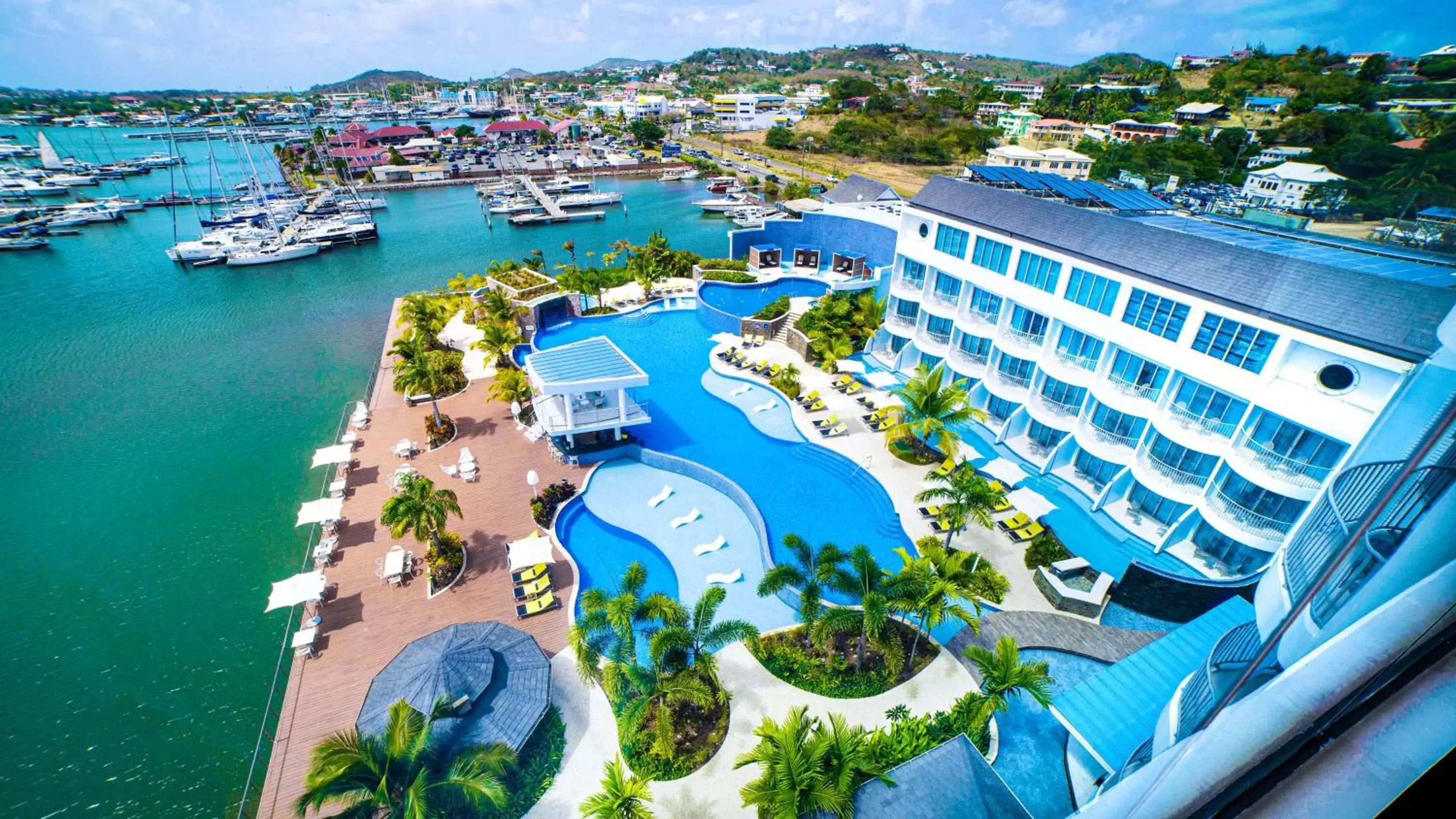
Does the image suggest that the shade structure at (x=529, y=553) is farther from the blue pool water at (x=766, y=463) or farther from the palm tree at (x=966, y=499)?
the palm tree at (x=966, y=499)

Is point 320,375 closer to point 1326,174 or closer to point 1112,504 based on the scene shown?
point 1112,504

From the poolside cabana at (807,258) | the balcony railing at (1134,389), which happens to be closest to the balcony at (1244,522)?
the balcony railing at (1134,389)

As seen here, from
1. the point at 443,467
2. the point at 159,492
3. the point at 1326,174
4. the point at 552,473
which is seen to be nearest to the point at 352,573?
the point at 443,467

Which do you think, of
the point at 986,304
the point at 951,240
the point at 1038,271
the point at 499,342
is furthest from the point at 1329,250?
the point at 499,342

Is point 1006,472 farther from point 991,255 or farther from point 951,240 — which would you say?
point 951,240

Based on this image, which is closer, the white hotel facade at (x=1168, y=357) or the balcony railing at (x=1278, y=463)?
the white hotel facade at (x=1168, y=357)

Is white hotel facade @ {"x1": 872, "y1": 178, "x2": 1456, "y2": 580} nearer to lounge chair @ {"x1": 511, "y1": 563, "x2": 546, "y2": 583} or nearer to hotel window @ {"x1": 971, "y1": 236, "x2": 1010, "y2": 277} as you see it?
hotel window @ {"x1": 971, "y1": 236, "x2": 1010, "y2": 277}
